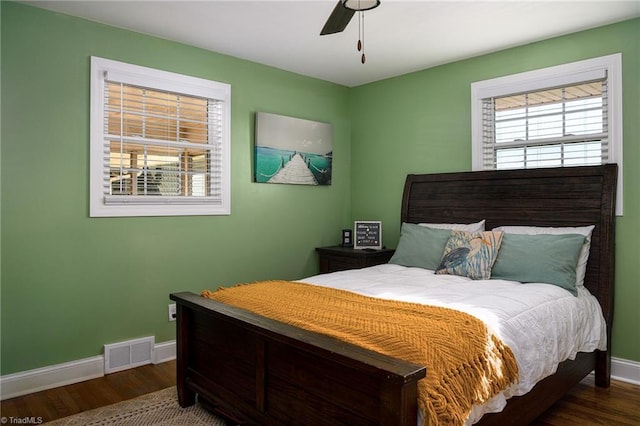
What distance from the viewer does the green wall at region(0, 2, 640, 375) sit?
2975 millimetres

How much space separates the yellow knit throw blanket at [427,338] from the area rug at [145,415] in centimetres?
67

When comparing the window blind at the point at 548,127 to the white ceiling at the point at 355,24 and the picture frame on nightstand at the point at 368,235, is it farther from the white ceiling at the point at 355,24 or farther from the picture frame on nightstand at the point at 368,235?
the picture frame on nightstand at the point at 368,235

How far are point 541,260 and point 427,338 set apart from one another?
1.55m

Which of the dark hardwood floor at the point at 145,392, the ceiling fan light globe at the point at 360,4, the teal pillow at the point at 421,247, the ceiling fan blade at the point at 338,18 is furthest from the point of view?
the teal pillow at the point at 421,247

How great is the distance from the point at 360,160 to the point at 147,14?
8.15ft

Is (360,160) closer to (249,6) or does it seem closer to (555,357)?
(249,6)

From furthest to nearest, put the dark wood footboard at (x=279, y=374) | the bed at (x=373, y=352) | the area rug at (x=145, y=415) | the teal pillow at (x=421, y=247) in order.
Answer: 1. the teal pillow at (x=421, y=247)
2. the area rug at (x=145, y=415)
3. the bed at (x=373, y=352)
4. the dark wood footboard at (x=279, y=374)

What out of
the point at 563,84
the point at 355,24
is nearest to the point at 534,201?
→ the point at 563,84

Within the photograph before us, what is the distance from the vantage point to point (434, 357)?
1752 millimetres

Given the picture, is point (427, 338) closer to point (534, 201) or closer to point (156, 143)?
point (534, 201)

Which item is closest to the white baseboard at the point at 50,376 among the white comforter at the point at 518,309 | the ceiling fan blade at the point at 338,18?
the white comforter at the point at 518,309

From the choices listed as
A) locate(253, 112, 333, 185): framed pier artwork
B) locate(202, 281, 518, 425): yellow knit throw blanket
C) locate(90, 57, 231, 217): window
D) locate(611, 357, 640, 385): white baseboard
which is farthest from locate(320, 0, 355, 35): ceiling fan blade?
locate(611, 357, 640, 385): white baseboard

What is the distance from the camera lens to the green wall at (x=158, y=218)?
9.76 ft

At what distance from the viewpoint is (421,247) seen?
371 cm
